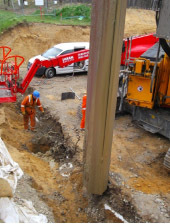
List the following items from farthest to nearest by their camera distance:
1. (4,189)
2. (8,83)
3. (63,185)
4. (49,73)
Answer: (49,73)
(8,83)
(63,185)
(4,189)

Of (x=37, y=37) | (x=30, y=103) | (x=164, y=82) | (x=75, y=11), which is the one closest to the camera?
(x=164, y=82)

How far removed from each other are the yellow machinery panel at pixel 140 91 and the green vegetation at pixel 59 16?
1406 cm

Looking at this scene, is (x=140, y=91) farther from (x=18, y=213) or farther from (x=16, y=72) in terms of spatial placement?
(x=16, y=72)

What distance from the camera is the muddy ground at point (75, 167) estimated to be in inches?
190

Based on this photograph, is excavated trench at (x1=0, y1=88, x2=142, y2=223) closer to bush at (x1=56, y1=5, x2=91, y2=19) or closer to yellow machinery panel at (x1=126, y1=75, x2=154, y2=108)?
yellow machinery panel at (x1=126, y1=75, x2=154, y2=108)

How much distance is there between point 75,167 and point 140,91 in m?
2.73

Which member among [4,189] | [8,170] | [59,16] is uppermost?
[59,16]

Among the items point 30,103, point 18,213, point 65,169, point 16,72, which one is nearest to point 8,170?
point 18,213

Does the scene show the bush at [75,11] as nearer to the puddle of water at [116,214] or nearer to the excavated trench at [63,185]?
the excavated trench at [63,185]

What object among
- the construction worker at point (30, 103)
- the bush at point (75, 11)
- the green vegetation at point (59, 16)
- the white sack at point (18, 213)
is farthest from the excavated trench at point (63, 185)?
the bush at point (75, 11)

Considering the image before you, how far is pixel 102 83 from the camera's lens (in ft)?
12.8

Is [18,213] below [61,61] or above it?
below

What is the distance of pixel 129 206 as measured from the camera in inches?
190

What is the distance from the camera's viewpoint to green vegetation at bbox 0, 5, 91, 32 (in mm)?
19108
